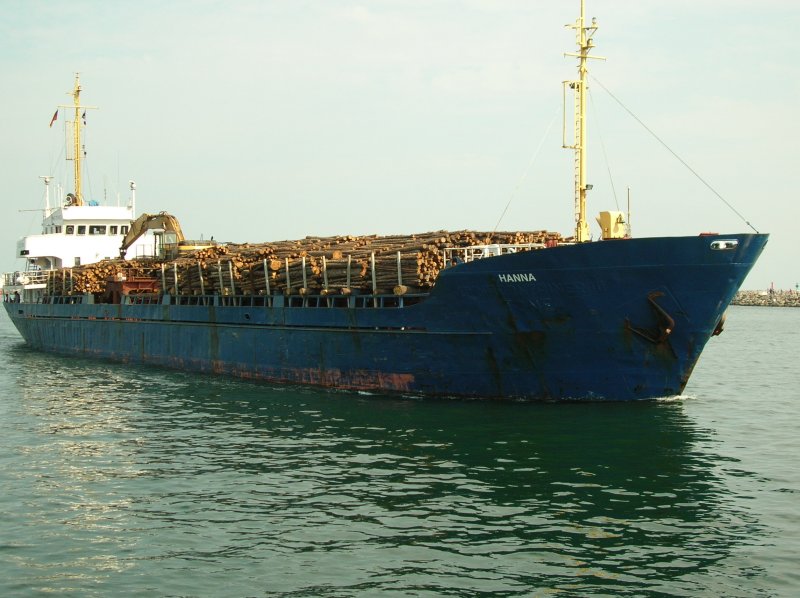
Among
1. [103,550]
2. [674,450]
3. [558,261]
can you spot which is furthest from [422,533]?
[558,261]

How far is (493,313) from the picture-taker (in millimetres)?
21938

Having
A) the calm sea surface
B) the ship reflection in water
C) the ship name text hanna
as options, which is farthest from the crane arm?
the ship name text hanna

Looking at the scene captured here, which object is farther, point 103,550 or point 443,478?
point 443,478

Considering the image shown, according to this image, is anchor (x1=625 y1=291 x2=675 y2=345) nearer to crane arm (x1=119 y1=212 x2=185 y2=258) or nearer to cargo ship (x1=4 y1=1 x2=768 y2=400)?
cargo ship (x1=4 y1=1 x2=768 y2=400)

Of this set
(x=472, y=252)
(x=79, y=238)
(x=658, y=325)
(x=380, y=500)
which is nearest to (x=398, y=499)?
Result: (x=380, y=500)

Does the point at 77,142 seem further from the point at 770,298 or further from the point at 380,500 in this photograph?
the point at 770,298

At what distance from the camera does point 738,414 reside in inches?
902

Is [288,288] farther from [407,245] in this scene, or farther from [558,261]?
[558,261]

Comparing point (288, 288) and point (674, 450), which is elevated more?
point (288, 288)

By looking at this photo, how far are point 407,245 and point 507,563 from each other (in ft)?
47.0

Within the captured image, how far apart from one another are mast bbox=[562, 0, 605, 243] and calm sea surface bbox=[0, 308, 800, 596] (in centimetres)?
492

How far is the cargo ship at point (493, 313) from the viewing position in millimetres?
20219

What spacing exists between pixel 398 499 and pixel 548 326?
27.8 feet

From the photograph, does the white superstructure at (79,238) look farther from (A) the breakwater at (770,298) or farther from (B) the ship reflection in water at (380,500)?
(A) the breakwater at (770,298)
